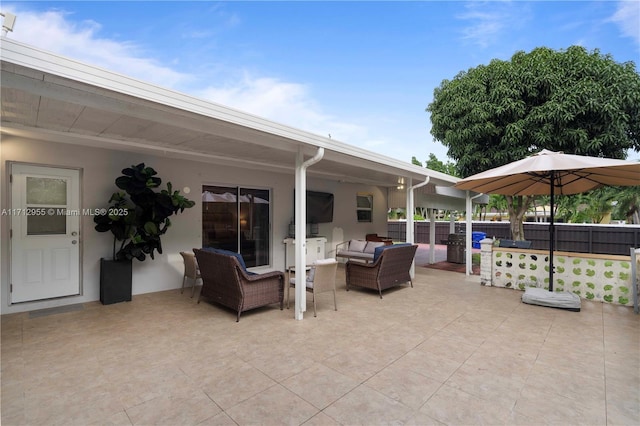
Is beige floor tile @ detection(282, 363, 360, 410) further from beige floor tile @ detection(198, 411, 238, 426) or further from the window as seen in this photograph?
the window

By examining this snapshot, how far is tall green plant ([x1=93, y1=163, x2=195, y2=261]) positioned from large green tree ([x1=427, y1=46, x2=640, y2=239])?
24.1ft

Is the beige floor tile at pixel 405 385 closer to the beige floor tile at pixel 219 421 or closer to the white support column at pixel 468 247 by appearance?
the beige floor tile at pixel 219 421

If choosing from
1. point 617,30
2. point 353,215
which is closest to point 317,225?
point 353,215

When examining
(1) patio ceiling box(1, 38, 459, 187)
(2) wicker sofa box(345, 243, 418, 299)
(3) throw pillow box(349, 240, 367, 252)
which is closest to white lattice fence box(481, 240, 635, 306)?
(2) wicker sofa box(345, 243, 418, 299)

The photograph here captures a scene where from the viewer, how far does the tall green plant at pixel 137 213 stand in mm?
4703

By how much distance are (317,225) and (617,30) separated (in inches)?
327

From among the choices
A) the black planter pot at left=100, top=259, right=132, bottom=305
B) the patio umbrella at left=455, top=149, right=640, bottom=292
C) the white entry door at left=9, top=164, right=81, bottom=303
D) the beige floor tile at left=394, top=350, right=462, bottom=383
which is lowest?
the beige floor tile at left=394, top=350, right=462, bottom=383

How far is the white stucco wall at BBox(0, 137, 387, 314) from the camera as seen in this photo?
4309 mm

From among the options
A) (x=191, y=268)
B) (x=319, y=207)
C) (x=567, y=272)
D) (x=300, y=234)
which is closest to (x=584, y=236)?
(x=567, y=272)

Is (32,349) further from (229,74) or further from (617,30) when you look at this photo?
(617,30)

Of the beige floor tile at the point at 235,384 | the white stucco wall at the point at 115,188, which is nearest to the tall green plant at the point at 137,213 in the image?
the white stucco wall at the point at 115,188

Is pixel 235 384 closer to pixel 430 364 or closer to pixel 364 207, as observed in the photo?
pixel 430 364

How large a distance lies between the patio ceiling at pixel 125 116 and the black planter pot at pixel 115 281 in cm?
187

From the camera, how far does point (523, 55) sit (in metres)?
7.79
